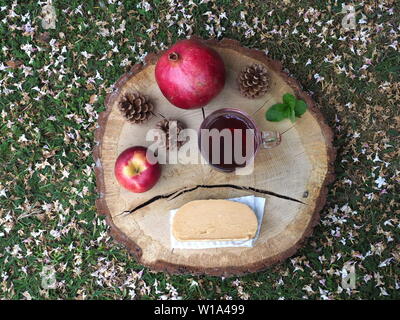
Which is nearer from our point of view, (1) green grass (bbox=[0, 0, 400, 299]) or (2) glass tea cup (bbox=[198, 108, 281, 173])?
(2) glass tea cup (bbox=[198, 108, 281, 173])

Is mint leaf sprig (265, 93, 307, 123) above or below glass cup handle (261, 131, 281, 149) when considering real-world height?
above

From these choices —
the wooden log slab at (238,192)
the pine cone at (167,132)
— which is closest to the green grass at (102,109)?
the wooden log slab at (238,192)

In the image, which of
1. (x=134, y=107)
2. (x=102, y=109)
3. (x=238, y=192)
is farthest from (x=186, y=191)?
(x=102, y=109)

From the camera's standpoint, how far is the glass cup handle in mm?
2047

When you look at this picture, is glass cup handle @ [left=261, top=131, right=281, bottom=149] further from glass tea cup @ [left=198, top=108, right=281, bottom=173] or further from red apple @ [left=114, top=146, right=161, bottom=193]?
red apple @ [left=114, top=146, right=161, bottom=193]

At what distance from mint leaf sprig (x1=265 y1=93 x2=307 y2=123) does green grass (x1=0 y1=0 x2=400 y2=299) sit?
2.31 feet

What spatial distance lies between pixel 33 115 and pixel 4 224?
0.76 meters

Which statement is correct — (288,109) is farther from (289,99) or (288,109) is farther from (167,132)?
(167,132)

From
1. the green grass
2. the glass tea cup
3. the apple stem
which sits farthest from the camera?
the green grass

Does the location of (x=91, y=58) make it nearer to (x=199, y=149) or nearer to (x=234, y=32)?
(x=234, y=32)

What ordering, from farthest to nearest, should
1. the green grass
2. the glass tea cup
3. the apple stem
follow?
the green grass < the glass tea cup < the apple stem

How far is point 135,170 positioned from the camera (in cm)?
200

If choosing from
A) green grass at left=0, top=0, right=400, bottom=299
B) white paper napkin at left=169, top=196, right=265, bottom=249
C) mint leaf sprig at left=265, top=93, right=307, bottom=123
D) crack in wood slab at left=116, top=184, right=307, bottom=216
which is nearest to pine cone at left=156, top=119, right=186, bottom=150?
crack in wood slab at left=116, top=184, right=307, bottom=216
